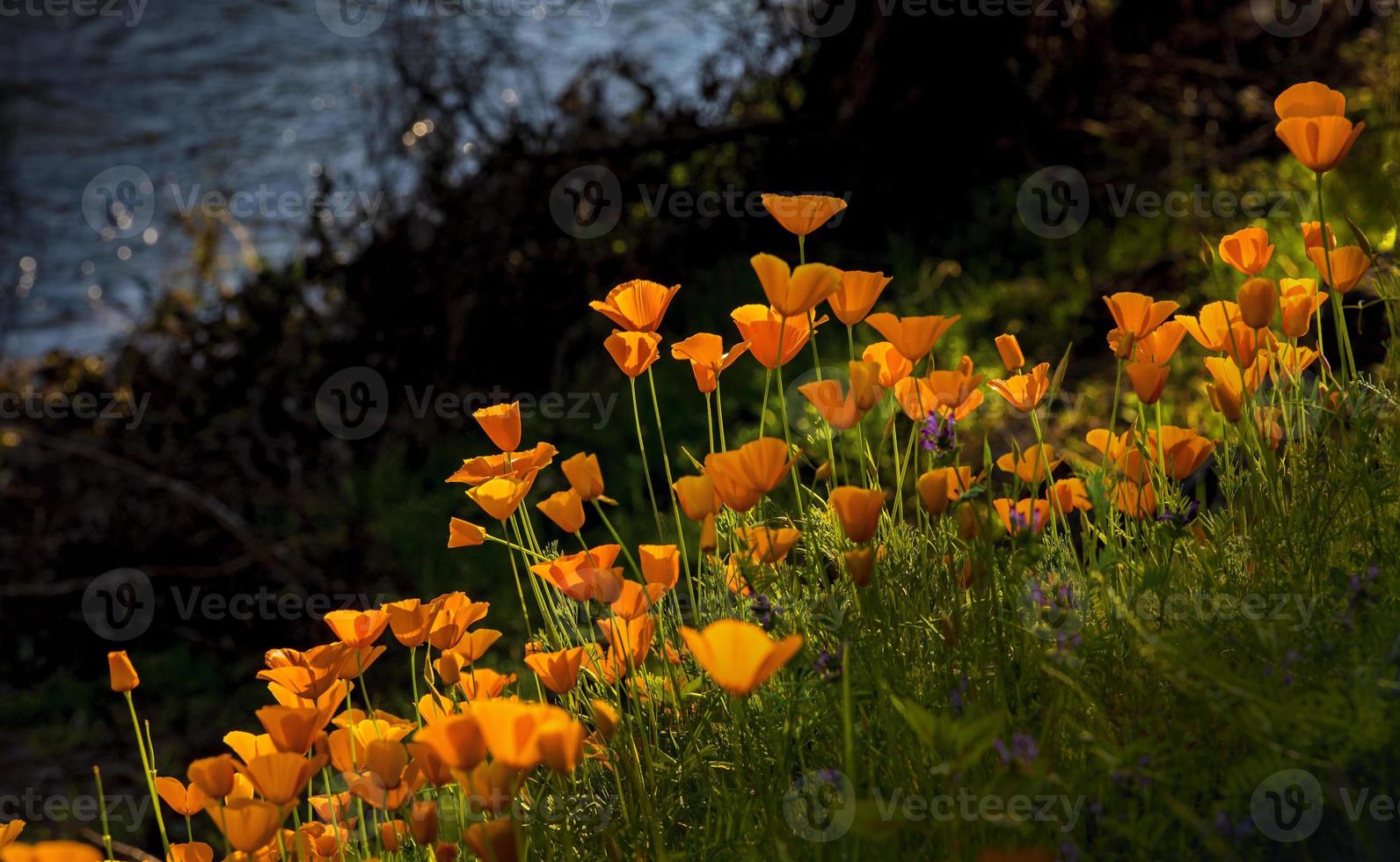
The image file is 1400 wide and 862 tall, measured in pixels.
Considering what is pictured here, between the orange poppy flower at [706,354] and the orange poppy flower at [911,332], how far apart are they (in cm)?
18

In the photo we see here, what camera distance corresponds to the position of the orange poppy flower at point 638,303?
142 cm

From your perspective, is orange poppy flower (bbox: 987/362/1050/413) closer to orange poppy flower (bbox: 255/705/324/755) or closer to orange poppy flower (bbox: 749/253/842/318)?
orange poppy flower (bbox: 749/253/842/318)

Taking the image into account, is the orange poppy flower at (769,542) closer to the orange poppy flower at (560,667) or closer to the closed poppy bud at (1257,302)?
the orange poppy flower at (560,667)

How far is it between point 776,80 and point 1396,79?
92.8 inches

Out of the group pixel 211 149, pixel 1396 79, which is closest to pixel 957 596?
pixel 1396 79

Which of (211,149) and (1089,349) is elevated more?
(211,149)

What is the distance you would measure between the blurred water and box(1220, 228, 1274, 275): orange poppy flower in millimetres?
4185

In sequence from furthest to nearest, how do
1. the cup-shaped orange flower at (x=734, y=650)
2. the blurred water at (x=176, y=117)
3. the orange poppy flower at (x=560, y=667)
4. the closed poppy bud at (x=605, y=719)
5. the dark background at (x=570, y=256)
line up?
the blurred water at (x=176, y=117), the dark background at (x=570, y=256), the orange poppy flower at (x=560, y=667), the closed poppy bud at (x=605, y=719), the cup-shaped orange flower at (x=734, y=650)

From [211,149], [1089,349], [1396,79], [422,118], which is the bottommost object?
[1089,349]

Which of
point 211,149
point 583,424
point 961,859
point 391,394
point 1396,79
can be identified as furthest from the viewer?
point 211,149

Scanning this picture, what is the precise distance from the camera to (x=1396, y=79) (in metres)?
3.88

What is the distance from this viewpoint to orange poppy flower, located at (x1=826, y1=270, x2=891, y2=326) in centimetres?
142

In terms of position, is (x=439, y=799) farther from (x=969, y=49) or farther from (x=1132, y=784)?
(x=969, y=49)

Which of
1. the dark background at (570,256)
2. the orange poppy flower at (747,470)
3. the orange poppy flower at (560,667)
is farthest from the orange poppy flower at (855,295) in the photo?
the dark background at (570,256)
